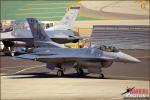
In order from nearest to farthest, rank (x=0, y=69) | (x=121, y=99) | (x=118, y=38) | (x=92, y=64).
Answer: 1. (x=121, y=99)
2. (x=92, y=64)
3. (x=0, y=69)
4. (x=118, y=38)

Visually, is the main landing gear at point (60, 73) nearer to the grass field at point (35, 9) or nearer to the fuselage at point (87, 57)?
the fuselage at point (87, 57)

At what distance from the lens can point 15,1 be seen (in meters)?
98.1

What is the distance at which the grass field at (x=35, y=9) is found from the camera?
277 ft

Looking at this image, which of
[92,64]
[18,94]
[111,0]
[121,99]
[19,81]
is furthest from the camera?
[111,0]

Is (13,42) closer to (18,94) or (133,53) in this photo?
(133,53)

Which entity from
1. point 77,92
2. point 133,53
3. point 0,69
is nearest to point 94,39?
point 133,53

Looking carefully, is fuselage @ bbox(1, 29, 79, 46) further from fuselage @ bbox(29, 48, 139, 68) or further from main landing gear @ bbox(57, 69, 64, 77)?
main landing gear @ bbox(57, 69, 64, 77)

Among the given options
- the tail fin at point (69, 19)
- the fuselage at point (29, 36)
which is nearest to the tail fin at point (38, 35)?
the fuselage at point (29, 36)

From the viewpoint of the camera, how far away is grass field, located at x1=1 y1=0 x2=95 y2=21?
84294mm

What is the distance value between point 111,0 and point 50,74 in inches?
2501

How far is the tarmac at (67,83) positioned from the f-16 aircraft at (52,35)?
7.98 m

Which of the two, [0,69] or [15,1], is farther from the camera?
[15,1]

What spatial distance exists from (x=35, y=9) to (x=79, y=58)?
58.8 m

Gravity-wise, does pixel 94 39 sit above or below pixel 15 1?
below
